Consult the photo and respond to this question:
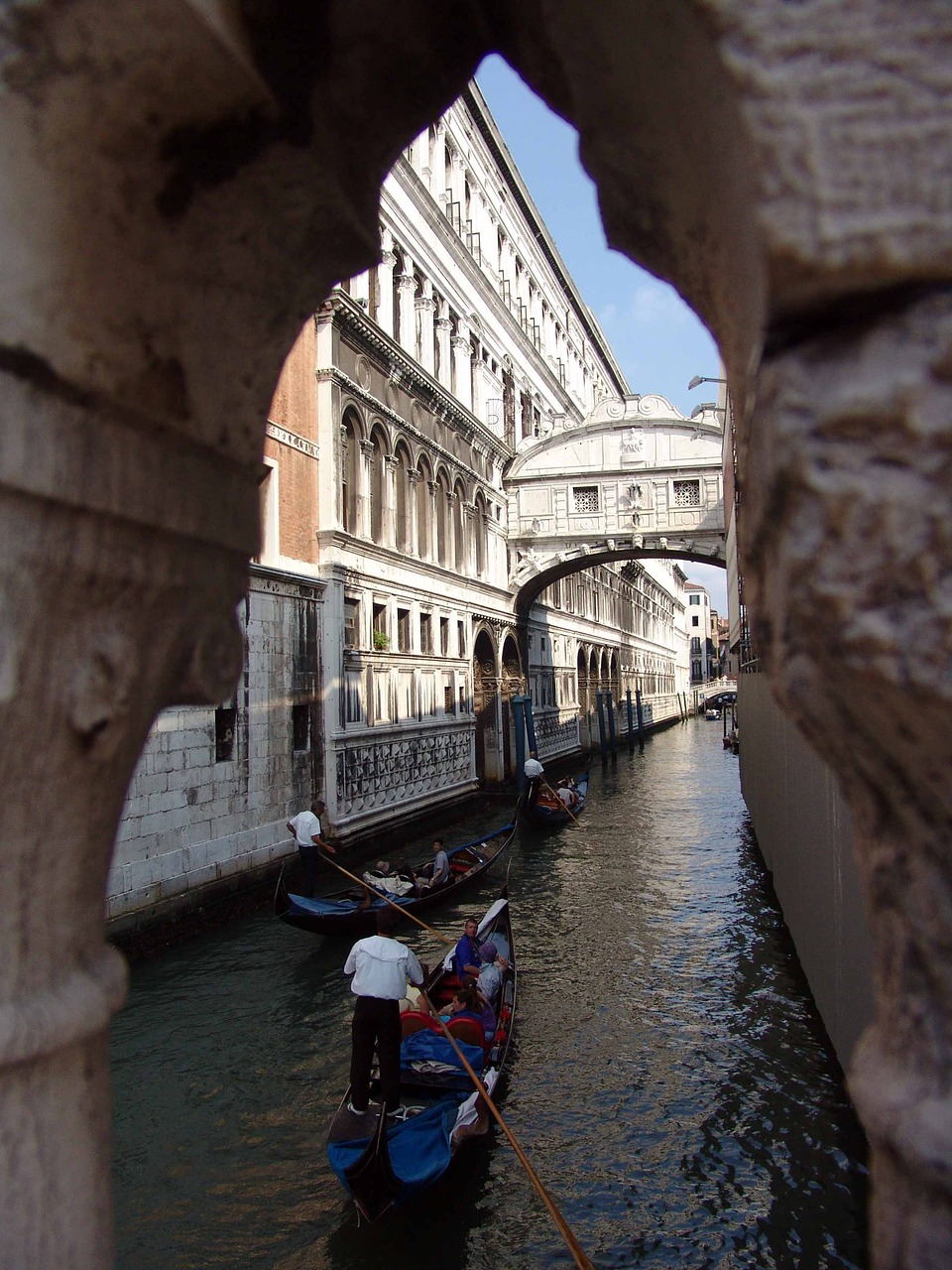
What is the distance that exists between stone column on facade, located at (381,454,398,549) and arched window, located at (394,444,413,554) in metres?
0.25

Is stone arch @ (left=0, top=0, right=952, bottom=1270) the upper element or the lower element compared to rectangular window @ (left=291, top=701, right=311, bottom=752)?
upper

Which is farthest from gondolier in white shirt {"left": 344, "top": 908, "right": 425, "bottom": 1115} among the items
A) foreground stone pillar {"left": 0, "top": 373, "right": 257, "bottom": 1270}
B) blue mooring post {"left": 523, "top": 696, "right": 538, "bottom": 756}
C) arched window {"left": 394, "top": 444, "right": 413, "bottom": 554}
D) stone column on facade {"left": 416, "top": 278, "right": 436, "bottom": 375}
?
blue mooring post {"left": 523, "top": 696, "right": 538, "bottom": 756}

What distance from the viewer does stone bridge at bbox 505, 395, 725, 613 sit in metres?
16.9

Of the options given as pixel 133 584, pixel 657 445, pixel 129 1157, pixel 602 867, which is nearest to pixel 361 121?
pixel 133 584

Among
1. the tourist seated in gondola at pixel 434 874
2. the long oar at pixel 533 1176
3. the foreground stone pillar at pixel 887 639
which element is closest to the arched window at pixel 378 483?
the tourist seated in gondola at pixel 434 874

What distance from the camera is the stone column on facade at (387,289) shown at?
12.8m

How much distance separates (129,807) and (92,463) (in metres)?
6.71

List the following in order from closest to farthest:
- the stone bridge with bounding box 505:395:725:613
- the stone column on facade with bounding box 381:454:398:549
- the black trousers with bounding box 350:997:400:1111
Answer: the black trousers with bounding box 350:997:400:1111, the stone column on facade with bounding box 381:454:398:549, the stone bridge with bounding box 505:395:725:613

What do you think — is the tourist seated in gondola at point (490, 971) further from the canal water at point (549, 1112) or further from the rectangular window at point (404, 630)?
the rectangular window at point (404, 630)

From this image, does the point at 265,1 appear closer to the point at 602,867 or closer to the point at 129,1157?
the point at 129,1157

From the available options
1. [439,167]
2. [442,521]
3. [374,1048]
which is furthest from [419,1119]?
[439,167]

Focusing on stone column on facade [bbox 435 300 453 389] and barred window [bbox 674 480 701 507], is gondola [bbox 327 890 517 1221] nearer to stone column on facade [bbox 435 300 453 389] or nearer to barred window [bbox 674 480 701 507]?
stone column on facade [bbox 435 300 453 389]

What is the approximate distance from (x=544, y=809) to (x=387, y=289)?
25.4 ft

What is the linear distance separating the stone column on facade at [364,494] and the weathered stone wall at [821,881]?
5.66m
